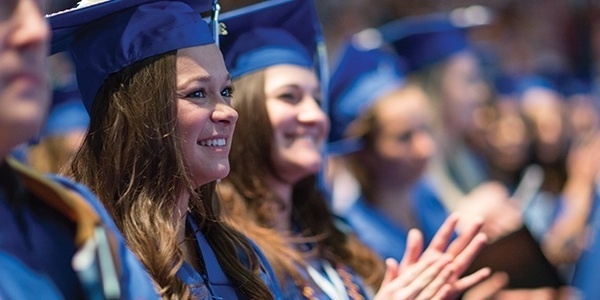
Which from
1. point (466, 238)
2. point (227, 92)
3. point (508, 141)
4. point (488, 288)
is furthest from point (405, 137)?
point (227, 92)

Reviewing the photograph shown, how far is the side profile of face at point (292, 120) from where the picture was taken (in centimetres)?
362

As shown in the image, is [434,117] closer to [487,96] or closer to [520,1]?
[487,96]

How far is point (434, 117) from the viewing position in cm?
601

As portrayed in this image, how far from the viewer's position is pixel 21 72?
1.44 metres

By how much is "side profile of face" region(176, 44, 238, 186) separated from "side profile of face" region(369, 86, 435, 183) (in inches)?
79.3

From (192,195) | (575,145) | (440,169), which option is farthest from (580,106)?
(192,195)

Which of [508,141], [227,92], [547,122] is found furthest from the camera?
[547,122]

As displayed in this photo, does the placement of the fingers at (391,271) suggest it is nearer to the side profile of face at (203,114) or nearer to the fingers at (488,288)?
the side profile of face at (203,114)

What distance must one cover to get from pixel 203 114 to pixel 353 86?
6.44ft

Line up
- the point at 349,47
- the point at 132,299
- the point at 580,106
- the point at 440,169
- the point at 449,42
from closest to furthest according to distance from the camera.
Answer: the point at 132,299 < the point at 349,47 < the point at 449,42 < the point at 440,169 < the point at 580,106

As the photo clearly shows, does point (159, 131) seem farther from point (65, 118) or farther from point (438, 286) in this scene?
point (65, 118)

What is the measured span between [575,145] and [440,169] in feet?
3.02

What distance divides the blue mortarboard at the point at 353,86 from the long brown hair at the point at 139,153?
6.44ft

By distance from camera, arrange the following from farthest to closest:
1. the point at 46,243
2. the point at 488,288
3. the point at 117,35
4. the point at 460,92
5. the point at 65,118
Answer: the point at 460,92 < the point at 65,118 < the point at 488,288 < the point at 117,35 < the point at 46,243
